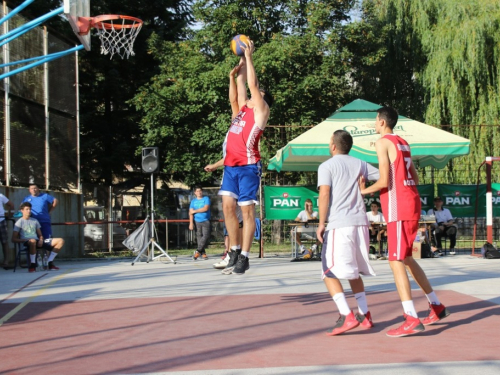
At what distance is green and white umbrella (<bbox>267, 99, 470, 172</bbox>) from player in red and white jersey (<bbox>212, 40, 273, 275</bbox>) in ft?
25.7

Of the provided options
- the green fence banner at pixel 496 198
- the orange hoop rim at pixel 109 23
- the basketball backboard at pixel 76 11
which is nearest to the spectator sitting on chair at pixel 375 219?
the green fence banner at pixel 496 198

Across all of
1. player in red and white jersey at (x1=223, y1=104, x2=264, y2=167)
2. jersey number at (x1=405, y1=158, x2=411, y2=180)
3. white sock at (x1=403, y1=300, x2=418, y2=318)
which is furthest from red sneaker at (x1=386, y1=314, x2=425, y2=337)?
player in red and white jersey at (x1=223, y1=104, x2=264, y2=167)

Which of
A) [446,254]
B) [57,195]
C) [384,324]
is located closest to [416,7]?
[446,254]

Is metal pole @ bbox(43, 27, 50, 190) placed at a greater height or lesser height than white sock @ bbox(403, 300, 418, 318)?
greater

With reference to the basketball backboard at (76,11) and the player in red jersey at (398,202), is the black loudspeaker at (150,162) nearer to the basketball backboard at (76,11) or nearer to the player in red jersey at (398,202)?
the basketball backboard at (76,11)

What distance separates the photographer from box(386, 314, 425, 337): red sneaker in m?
5.45

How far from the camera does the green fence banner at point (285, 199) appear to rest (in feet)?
56.9

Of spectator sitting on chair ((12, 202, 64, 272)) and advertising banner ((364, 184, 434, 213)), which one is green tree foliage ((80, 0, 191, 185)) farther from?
spectator sitting on chair ((12, 202, 64, 272))

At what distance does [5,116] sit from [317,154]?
25.2 feet

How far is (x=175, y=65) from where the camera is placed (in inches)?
1152

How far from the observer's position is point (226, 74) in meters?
27.0

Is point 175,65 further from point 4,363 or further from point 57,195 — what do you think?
point 4,363

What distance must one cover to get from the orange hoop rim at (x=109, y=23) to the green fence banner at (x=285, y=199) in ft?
16.7

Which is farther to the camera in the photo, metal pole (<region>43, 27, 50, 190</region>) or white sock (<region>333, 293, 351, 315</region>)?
metal pole (<region>43, 27, 50, 190</region>)
